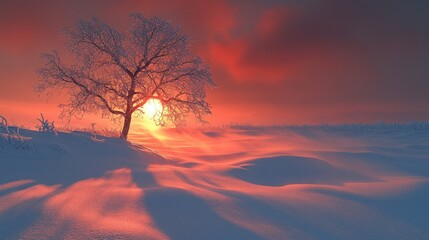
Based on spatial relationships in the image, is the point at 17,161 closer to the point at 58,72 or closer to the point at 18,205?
the point at 18,205

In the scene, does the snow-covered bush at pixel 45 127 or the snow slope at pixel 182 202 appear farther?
the snow-covered bush at pixel 45 127

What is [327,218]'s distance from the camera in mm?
4090

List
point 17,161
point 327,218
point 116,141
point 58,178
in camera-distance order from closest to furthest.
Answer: point 327,218, point 58,178, point 17,161, point 116,141

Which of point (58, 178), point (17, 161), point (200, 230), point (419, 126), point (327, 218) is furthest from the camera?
point (419, 126)

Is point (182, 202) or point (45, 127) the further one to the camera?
point (45, 127)

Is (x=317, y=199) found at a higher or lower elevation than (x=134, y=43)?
lower

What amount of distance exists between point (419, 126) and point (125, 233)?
78.5ft

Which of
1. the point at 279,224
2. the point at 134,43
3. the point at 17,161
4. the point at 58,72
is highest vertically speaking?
the point at 134,43

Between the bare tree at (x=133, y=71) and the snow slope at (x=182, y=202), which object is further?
the bare tree at (x=133, y=71)

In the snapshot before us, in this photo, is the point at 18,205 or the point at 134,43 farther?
the point at 134,43

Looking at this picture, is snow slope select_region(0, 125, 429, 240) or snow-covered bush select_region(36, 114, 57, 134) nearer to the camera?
snow slope select_region(0, 125, 429, 240)

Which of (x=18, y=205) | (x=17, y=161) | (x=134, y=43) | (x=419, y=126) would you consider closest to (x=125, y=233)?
(x=18, y=205)

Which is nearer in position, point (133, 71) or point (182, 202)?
point (182, 202)

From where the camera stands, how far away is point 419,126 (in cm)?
2184
